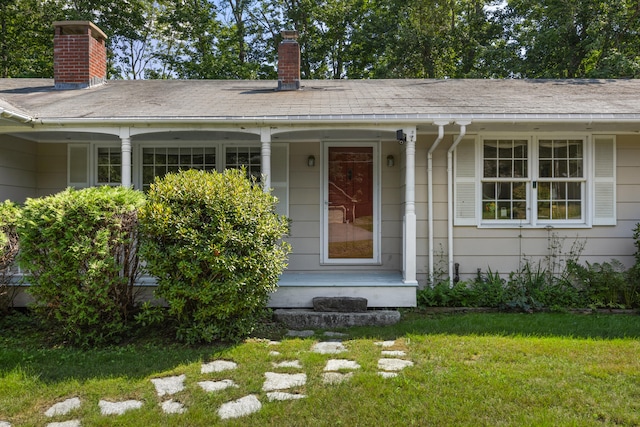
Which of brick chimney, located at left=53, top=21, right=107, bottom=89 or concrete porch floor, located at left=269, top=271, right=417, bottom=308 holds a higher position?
brick chimney, located at left=53, top=21, right=107, bottom=89

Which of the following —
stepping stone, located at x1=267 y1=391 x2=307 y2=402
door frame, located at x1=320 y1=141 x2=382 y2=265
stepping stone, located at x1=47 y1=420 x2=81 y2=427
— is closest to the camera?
stepping stone, located at x1=47 y1=420 x2=81 y2=427

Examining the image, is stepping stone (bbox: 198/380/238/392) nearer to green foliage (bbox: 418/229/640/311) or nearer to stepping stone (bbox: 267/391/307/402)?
stepping stone (bbox: 267/391/307/402)

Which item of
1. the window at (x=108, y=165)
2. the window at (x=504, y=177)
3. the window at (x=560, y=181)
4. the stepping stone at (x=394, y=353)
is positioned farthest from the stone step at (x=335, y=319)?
the window at (x=108, y=165)

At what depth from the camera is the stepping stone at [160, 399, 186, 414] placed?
3.02m

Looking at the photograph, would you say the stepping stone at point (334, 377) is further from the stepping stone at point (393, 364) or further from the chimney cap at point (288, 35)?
the chimney cap at point (288, 35)

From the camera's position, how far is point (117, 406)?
3109 millimetres

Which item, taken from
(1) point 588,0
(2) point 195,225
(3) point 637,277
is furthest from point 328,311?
(1) point 588,0

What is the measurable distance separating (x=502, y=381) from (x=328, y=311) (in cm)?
239

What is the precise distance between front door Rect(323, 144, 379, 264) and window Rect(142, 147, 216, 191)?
1955 mm

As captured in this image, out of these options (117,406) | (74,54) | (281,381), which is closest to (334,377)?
(281,381)

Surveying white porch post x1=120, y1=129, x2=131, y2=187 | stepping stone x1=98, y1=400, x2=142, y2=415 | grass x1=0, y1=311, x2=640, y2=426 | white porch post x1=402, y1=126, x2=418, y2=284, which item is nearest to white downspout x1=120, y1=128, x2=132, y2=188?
white porch post x1=120, y1=129, x2=131, y2=187

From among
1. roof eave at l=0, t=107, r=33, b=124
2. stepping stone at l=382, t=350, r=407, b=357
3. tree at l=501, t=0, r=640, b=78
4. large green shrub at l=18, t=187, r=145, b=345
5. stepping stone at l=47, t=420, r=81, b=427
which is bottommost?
stepping stone at l=47, t=420, r=81, b=427

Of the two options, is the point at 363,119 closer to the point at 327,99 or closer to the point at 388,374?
the point at 327,99

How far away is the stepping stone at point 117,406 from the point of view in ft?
9.92
